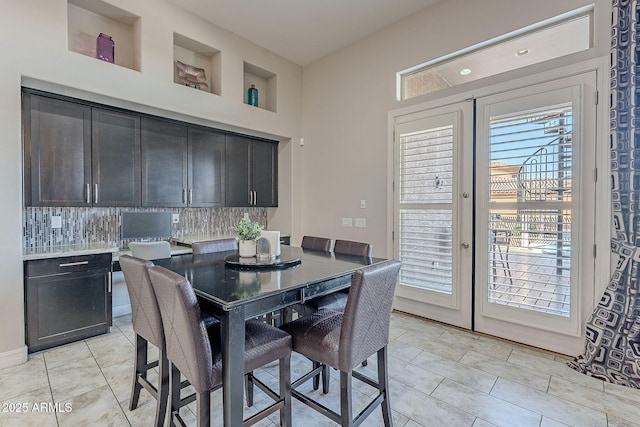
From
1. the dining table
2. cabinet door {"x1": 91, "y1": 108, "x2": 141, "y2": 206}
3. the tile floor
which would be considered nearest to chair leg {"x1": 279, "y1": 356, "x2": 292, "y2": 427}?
the tile floor

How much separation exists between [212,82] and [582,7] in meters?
3.92

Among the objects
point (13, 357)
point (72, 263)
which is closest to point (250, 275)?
point (72, 263)

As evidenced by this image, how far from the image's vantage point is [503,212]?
9.64ft

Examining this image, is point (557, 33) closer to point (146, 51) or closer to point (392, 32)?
point (392, 32)

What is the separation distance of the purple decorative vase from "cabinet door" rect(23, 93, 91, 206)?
0.57 meters

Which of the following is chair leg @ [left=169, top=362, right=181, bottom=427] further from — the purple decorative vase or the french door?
the purple decorative vase

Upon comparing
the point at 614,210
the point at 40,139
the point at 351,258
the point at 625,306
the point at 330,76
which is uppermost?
the point at 330,76

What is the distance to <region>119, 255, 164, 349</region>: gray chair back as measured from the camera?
1.63m

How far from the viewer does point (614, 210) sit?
2.36m

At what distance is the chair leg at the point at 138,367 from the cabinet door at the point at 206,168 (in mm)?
2295

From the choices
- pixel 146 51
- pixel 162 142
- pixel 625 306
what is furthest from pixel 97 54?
pixel 625 306

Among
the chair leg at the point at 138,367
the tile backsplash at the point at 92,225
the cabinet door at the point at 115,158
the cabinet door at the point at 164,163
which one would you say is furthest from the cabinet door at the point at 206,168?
the chair leg at the point at 138,367

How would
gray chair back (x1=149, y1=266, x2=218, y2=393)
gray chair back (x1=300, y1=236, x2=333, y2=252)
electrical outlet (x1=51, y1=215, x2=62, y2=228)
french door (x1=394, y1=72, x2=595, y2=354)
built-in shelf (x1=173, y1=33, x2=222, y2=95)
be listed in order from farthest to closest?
1. built-in shelf (x1=173, y1=33, x2=222, y2=95)
2. electrical outlet (x1=51, y1=215, x2=62, y2=228)
3. gray chair back (x1=300, y1=236, x2=333, y2=252)
4. french door (x1=394, y1=72, x2=595, y2=354)
5. gray chair back (x1=149, y1=266, x2=218, y2=393)

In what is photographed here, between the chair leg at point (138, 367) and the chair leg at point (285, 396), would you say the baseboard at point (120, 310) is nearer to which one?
the chair leg at point (138, 367)
